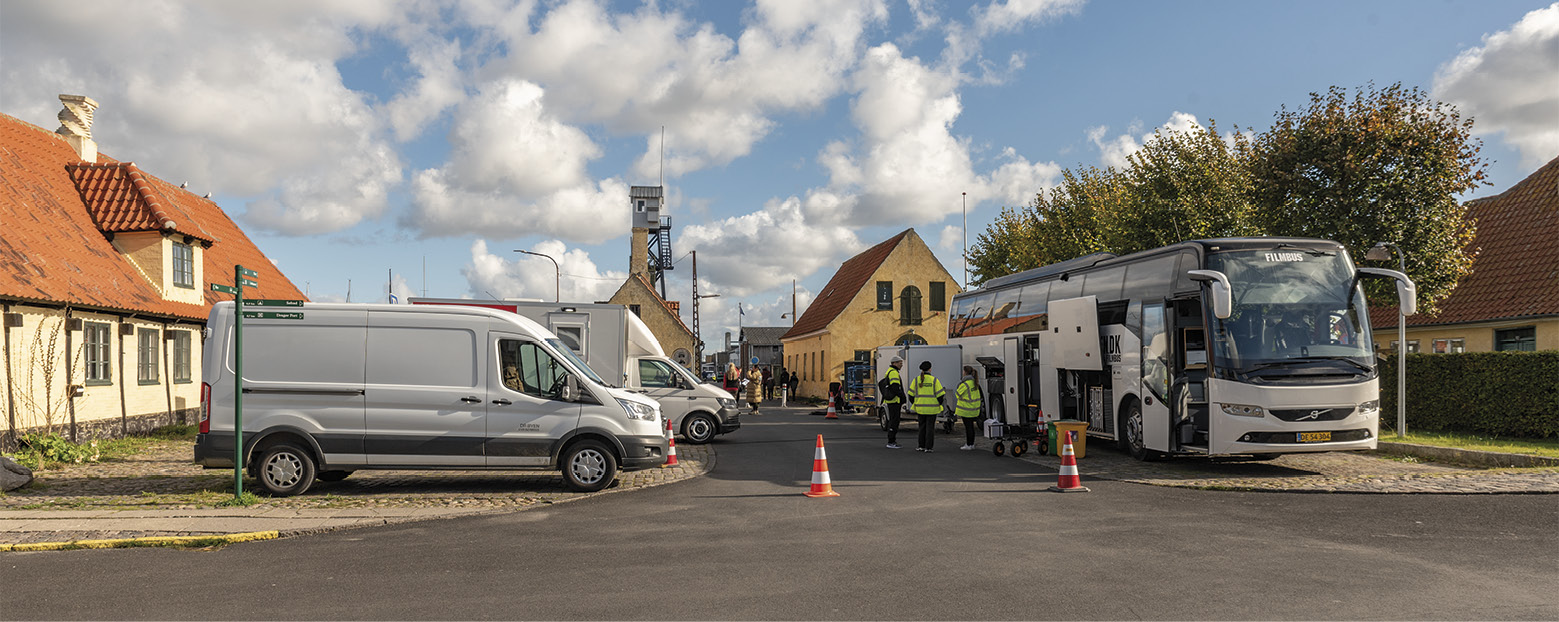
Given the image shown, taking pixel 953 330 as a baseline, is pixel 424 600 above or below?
below

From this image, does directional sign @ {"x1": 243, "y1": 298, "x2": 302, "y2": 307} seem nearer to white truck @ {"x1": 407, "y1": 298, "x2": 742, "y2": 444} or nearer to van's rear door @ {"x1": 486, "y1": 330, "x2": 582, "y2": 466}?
van's rear door @ {"x1": 486, "y1": 330, "x2": 582, "y2": 466}

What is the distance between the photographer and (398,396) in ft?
40.2

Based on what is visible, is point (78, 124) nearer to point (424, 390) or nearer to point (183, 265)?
point (183, 265)

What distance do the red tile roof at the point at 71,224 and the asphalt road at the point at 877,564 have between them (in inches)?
446

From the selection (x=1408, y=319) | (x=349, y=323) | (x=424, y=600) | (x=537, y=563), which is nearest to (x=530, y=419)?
(x=349, y=323)

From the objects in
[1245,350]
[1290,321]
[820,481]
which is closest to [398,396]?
[820,481]

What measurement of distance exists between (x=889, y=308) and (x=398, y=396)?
3855 centimetres

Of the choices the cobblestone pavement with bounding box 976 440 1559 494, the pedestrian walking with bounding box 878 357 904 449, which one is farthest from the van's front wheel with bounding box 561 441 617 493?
the pedestrian walking with bounding box 878 357 904 449

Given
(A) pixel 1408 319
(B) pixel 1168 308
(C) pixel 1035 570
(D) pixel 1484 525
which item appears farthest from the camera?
(A) pixel 1408 319

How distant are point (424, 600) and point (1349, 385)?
12.1m

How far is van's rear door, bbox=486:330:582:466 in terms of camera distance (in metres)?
12.4

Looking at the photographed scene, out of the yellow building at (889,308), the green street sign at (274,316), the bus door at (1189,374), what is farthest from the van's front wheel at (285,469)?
the yellow building at (889,308)

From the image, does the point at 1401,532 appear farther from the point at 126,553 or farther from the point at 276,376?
the point at 276,376

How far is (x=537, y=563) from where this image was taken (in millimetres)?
8156
